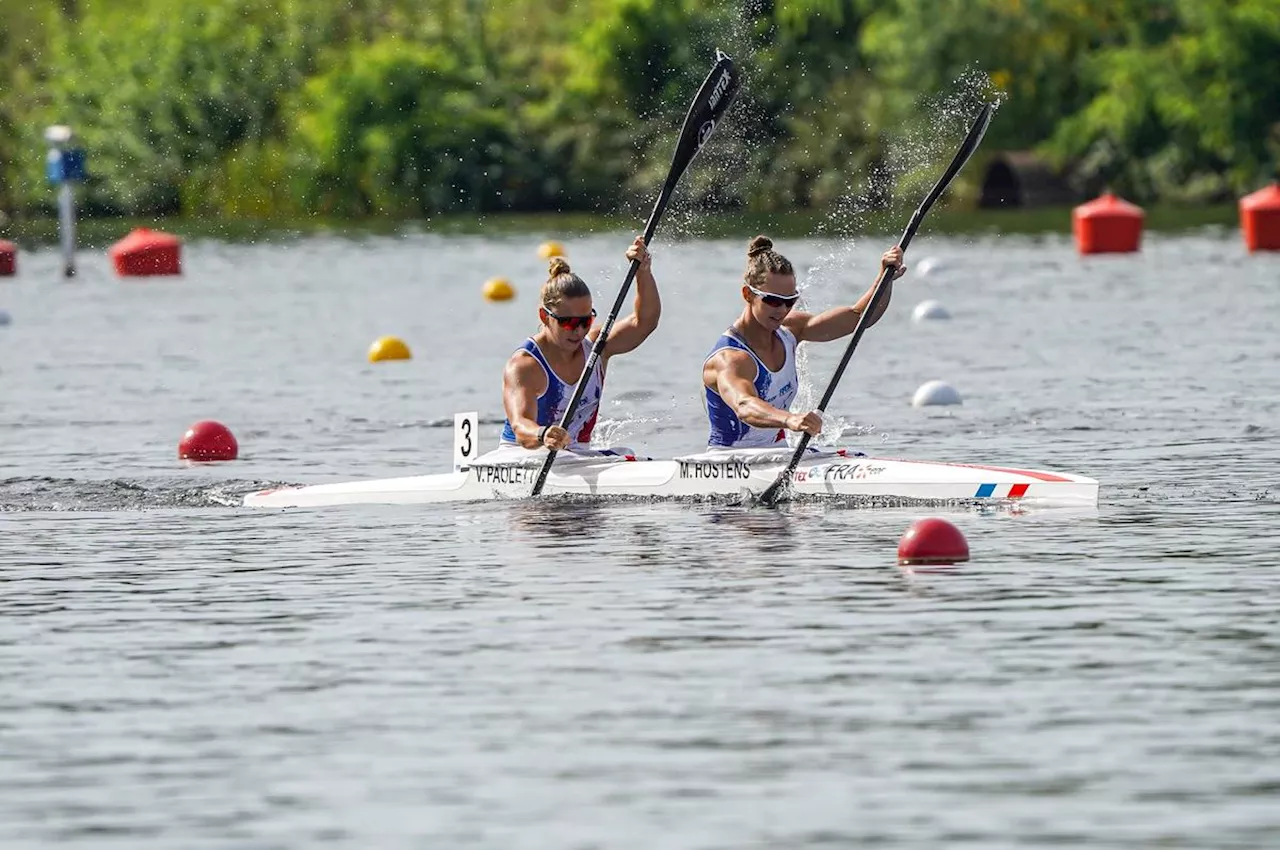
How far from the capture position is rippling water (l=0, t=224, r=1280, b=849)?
8.40 meters

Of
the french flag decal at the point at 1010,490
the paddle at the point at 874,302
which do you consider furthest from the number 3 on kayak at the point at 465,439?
the french flag decal at the point at 1010,490

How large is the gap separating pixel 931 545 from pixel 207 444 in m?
8.03

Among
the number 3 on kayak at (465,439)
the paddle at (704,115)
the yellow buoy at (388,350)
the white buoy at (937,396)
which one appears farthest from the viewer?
the yellow buoy at (388,350)

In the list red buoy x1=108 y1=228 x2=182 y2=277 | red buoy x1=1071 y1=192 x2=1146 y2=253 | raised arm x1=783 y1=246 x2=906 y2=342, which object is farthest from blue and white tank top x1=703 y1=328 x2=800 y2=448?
red buoy x1=108 y1=228 x2=182 y2=277

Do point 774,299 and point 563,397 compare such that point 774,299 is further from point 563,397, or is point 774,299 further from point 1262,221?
point 1262,221

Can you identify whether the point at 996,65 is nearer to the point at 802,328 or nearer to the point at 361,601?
the point at 802,328

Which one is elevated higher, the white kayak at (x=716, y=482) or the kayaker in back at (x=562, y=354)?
the kayaker in back at (x=562, y=354)

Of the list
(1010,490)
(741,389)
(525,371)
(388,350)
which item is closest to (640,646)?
(1010,490)

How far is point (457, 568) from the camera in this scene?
1396cm

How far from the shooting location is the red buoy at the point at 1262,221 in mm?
45875

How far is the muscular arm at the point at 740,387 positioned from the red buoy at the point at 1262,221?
3136 cm

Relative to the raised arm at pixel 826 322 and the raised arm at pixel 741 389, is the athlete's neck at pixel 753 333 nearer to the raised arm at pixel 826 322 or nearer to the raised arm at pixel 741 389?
the raised arm at pixel 741 389

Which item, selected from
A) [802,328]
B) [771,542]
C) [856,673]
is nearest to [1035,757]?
[856,673]

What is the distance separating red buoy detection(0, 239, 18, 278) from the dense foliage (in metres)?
20.1
